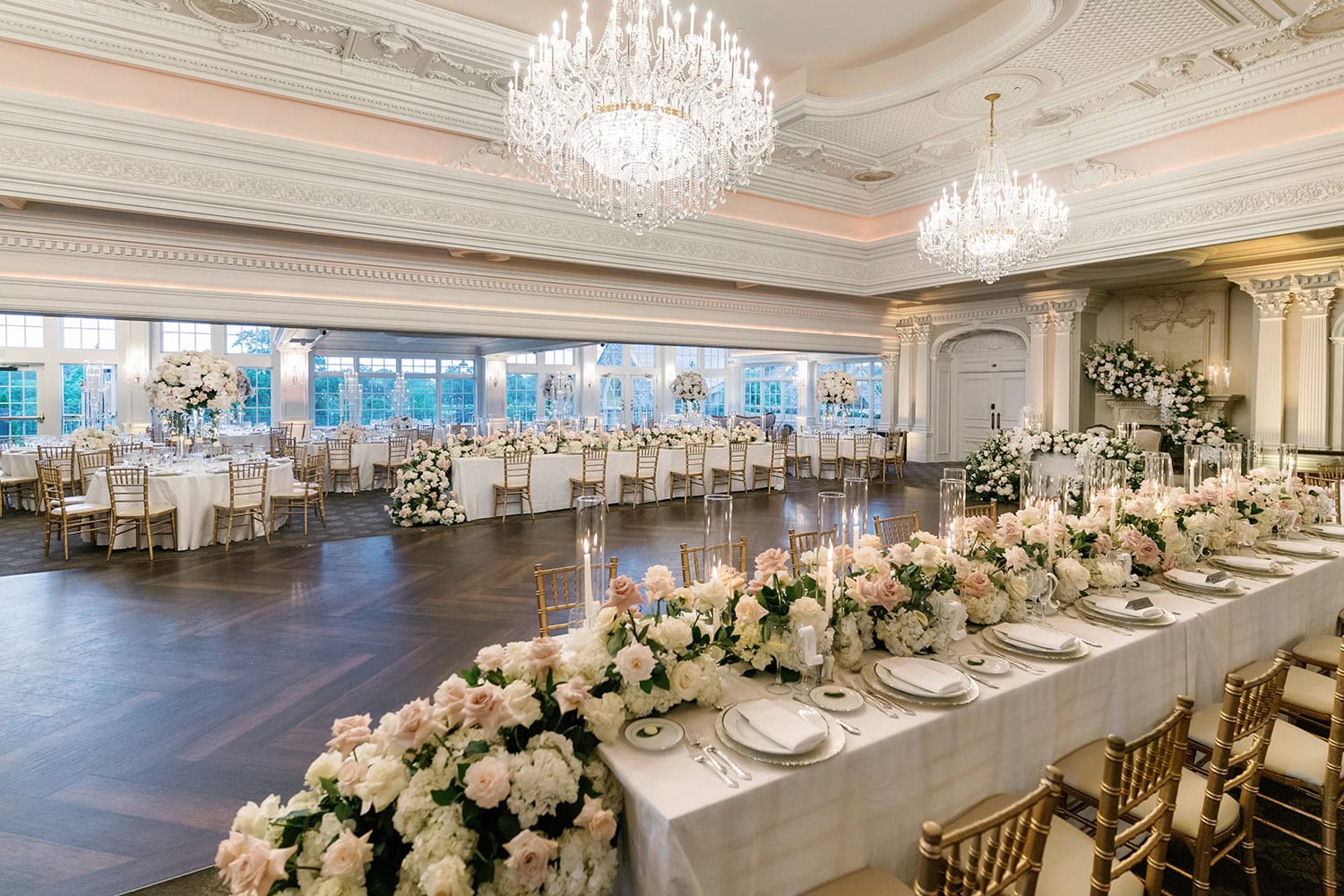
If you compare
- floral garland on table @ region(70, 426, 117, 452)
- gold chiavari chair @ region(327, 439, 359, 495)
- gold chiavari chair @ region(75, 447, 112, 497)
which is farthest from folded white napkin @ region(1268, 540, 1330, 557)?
floral garland on table @ region(70, 426, 117, 452)

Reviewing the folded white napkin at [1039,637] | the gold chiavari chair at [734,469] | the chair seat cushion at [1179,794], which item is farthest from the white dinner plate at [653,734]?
the gold chiavari chair at [734,469]

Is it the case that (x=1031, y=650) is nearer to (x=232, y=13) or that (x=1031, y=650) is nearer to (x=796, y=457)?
(x=232, y=13)

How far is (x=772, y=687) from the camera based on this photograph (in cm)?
188

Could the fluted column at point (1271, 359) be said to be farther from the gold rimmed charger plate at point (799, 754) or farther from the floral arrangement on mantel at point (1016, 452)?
the gold rimmed charger plate at point (799, 754)

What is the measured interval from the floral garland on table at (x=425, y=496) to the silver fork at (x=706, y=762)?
674cm

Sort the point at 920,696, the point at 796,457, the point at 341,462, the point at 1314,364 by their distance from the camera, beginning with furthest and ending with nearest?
the point at 796,457 → the point at 341,462 → the point at 1314,364 → the point at 920,696

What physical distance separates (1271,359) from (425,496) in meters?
11.1

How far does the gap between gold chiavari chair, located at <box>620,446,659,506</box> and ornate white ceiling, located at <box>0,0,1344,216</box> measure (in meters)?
4.04

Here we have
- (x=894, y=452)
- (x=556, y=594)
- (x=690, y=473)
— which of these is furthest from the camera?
(x=894, y=452)

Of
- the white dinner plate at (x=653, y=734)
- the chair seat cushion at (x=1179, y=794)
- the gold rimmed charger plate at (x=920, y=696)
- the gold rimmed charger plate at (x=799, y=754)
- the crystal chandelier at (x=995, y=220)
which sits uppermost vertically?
the crystal chandelier at (x=995, y=220)

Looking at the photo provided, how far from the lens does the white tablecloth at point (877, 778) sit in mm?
1361

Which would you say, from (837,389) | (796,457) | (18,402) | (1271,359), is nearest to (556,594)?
(796,457)

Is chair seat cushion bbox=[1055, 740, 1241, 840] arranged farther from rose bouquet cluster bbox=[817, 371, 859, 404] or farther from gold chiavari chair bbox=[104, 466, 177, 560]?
rose bouquet cluster bbox=[817, 371, 859, 404]

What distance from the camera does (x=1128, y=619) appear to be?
2.37 meters
